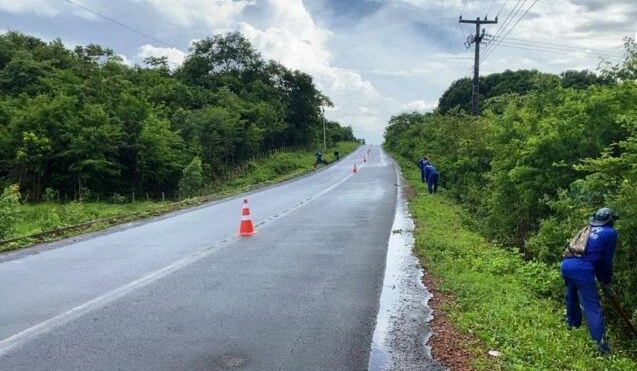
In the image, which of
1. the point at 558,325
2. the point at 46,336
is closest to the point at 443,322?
the point at 558,325

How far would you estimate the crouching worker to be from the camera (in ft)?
18.7

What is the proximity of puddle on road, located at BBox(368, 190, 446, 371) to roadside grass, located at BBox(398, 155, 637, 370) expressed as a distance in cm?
35

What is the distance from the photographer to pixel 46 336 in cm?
560

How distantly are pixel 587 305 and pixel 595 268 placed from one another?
16.1 inches

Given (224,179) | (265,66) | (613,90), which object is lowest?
(224,179)

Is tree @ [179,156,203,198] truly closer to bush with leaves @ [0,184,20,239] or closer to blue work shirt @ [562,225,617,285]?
bush with leaves @ [0,184,20,239]

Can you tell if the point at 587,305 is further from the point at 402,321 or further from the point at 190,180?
the point at 190,180

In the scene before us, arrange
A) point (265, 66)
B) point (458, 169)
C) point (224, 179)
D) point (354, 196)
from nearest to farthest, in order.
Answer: point (354, 196)
point (458, 169)
point (224, 179)
point (265, 66)

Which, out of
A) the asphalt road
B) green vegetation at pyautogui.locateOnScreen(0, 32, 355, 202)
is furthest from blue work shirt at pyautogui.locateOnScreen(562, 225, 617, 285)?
green vegetation at pyautogui.locateOnScreen(0, 32, 355, 202)

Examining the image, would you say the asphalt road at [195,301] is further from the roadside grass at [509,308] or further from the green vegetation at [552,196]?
the green vegetation at [552,196]

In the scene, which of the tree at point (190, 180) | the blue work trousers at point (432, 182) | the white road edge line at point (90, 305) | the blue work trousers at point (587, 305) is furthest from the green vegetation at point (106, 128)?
the blue work trousers at point (587, 305)

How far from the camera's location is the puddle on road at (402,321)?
16.6 feet

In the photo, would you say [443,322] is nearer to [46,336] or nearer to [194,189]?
[46,336]

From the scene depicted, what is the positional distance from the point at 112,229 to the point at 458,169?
15588 mm
